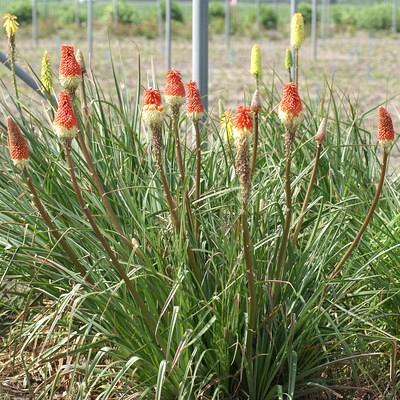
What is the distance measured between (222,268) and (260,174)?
26.4 inches

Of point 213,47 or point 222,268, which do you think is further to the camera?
point 213,47

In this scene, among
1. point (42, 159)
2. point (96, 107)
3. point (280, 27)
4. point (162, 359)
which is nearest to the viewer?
point (162, 359)

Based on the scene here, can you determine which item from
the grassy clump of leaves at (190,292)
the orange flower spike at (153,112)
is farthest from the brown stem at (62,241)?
the orange flower spike at (153,112)

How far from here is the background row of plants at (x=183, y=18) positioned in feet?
80.1

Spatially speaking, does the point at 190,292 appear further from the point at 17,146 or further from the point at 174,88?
the point at 17,146

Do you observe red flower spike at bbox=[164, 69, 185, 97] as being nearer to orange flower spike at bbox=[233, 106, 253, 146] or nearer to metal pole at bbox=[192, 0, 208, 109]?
orange flower spike at bbox=[233, 106, 253, 146]

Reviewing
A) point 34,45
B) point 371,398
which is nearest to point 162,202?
point 371,398

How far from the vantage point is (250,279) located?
8.18 ft

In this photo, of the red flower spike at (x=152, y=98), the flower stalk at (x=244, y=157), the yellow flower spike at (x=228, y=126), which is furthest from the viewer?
the yellow flower spike at (x=228, y=126)

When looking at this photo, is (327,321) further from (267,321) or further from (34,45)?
(34,45)

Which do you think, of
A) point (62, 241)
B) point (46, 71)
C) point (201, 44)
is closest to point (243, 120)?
point (62, 241)

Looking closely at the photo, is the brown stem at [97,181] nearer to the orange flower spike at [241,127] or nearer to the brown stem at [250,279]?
the brown stem at [250,279]

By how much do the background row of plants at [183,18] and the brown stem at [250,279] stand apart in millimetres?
20466

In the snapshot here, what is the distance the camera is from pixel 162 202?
9.95 feet
